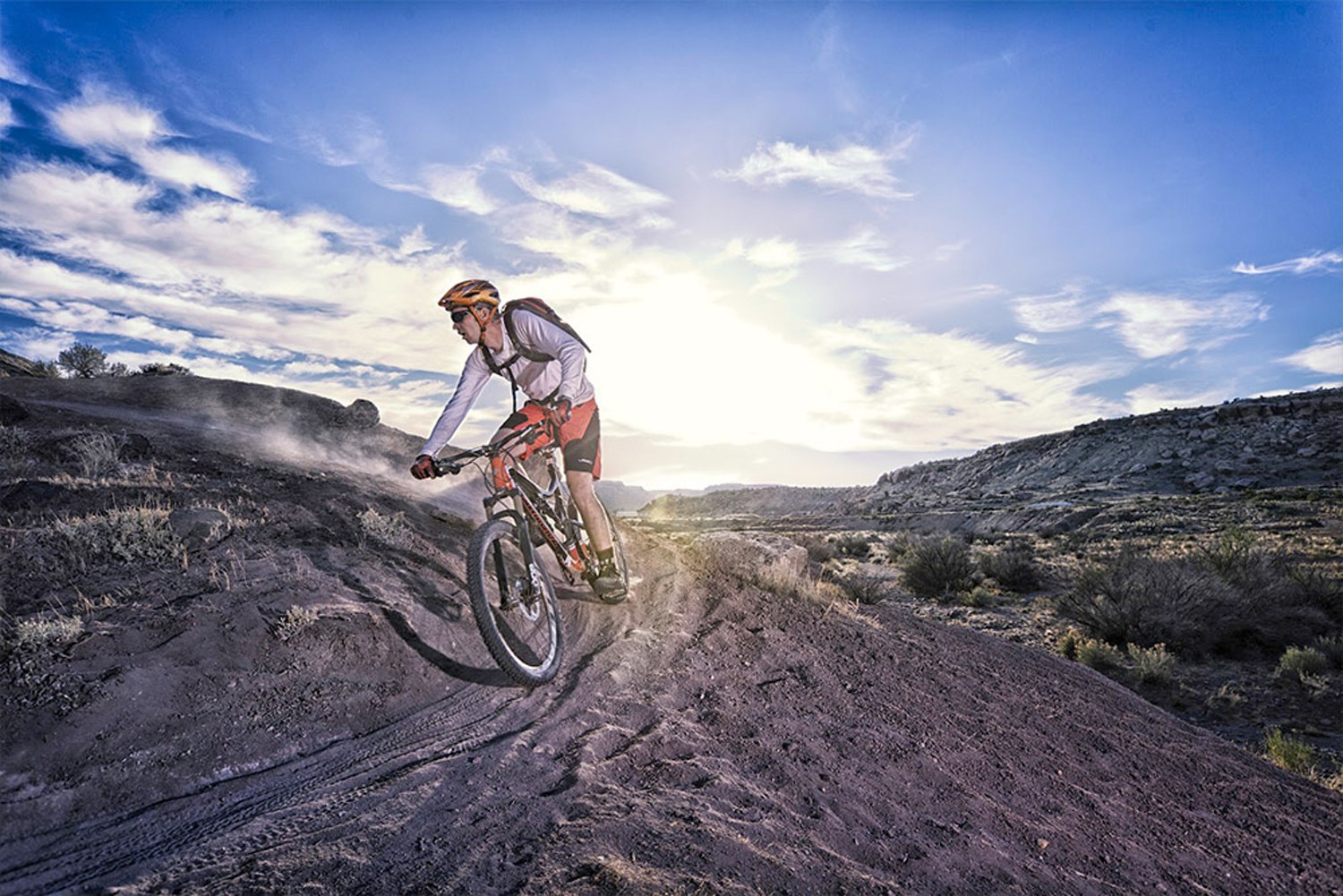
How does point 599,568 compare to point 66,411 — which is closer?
point 599,568

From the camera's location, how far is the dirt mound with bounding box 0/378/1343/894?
2.70 metres

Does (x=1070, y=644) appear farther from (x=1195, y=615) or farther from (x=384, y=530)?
(x=384, y=530)

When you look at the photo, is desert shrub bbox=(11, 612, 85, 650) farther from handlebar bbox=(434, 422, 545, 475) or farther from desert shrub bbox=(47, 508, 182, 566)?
handlebar bbox=(434, 422, 545, 475)

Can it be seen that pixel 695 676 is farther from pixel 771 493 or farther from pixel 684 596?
pixel 771 493

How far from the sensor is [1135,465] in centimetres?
5284

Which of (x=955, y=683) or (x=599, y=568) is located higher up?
(x=599, y=568)

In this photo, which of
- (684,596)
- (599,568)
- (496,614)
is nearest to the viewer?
(496,614)

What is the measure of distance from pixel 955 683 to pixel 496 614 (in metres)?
4.84

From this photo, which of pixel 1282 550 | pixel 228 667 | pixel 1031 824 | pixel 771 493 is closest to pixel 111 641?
pixel 228 667

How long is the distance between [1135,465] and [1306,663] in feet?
172

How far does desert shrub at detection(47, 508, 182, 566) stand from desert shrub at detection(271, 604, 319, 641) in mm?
1444

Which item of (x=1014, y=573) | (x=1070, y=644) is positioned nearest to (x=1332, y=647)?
(x=1070, y=644)

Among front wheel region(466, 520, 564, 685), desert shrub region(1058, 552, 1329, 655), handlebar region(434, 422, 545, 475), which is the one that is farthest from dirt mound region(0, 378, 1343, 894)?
desert shrub region(1058, 552, 1329, 655)

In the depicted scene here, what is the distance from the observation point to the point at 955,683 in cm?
647
